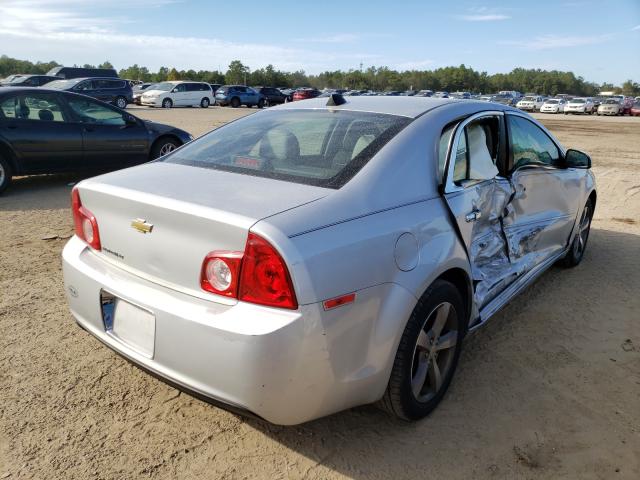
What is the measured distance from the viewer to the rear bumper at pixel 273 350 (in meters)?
2.00

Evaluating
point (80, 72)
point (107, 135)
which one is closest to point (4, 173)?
point (107, 135)

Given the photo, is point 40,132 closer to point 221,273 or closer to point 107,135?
point 107,135

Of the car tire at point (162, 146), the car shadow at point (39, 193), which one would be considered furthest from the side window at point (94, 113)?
the car shadow at point (39, 193)

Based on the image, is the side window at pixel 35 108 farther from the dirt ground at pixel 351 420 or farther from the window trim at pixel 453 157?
the window trim at pixel 453 157

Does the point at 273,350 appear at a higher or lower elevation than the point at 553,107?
lower

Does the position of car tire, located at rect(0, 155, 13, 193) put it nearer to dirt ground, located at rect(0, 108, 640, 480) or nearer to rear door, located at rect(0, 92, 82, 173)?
rear door, located at rect(0, 92, 82, 173)

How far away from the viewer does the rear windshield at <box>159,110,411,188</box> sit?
103 inches

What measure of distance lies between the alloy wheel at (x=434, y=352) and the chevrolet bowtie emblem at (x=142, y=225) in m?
1.35

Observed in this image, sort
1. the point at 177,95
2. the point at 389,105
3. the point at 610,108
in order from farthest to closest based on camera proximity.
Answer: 1. the point at 610,108
2. the point at 177,95
3. the point at 389,105

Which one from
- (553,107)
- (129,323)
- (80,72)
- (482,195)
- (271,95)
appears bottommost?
(129,323)

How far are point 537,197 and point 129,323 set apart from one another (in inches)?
118

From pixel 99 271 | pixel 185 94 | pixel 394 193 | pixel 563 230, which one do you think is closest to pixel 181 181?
pixel 99 271

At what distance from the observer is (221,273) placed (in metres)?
2.12

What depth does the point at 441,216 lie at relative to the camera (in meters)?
2.69
